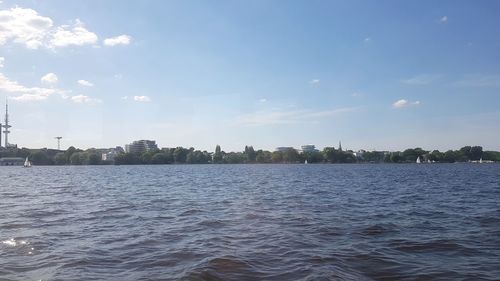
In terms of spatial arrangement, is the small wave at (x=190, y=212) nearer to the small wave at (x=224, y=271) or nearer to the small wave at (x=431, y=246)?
the small wave at (x=224, y=271)

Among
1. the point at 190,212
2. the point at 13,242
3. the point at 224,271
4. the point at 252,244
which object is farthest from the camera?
the point at 190,212

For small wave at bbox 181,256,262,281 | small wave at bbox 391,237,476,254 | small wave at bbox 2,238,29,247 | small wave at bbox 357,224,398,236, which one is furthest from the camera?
small wave at bbox 357,224,398,236

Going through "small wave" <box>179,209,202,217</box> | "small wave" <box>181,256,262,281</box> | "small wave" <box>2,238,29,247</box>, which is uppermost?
"small wave" <box>179,209,202,217</box>

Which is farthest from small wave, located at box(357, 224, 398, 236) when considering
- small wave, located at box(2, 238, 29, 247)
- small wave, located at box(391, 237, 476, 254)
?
small wave, located at box(2, 238, 29, 247)

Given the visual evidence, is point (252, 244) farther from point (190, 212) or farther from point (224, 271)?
point (190, 212)

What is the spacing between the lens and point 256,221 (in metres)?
21.2

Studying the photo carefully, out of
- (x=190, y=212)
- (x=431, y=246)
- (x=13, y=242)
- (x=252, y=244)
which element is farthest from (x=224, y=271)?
(x=190, y=212)

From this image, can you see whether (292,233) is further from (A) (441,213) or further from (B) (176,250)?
(A) (441,213)

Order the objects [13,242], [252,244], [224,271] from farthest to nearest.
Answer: [13,242] < [252,244] < [224,271]

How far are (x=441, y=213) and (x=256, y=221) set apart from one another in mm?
11200

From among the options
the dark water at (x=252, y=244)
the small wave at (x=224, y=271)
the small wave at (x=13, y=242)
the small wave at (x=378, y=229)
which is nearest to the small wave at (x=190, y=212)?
the dark water at (x=252, y=244)

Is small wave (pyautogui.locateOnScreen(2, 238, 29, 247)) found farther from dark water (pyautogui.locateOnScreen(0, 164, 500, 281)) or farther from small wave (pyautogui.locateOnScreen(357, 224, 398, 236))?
small wave (pyautogui.locateOnScreen(357, 224, 398, 236))

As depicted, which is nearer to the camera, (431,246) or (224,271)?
(224,271)

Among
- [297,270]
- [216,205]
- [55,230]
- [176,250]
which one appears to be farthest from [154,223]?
[297,270]
